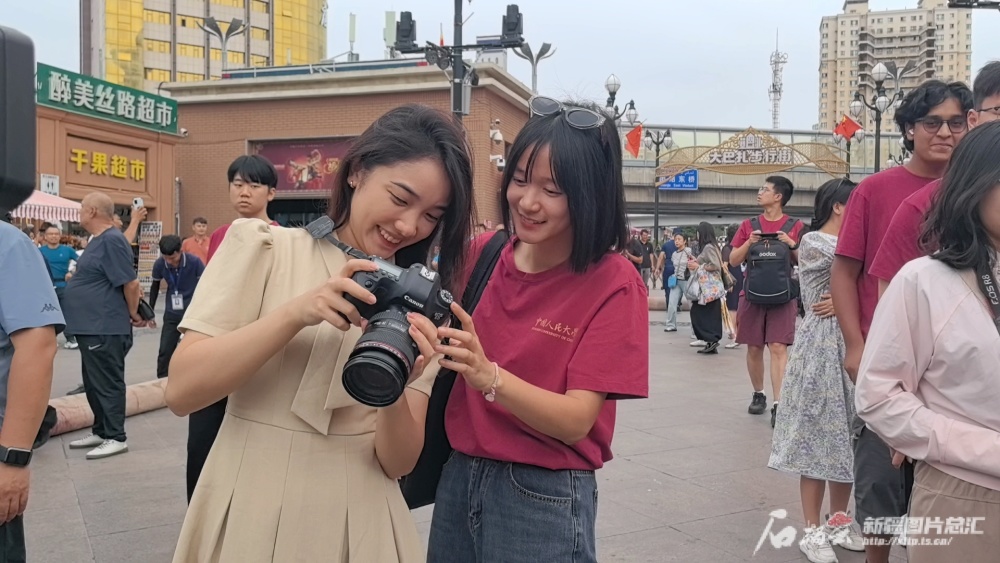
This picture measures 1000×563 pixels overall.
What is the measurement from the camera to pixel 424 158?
169 centimetres

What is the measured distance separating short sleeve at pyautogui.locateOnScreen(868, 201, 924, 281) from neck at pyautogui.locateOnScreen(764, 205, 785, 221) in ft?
13.1

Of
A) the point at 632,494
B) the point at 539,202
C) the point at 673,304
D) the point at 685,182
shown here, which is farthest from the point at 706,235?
the point at 685,182

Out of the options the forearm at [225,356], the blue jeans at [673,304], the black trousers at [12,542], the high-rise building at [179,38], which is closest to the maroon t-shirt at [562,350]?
the forearm at [225,356]

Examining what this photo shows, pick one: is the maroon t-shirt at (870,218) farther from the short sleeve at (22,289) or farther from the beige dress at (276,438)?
the short sleeve at (22,289)

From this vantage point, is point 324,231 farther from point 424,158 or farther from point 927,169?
point 927,169

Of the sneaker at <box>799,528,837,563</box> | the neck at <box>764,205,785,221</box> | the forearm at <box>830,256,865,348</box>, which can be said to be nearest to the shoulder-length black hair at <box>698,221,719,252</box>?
the neck at <box>764,205,785,221</box>

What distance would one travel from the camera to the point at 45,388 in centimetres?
226

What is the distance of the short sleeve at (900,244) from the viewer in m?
2.71

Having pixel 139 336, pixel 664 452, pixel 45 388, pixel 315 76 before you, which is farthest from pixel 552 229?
pixel 315 76

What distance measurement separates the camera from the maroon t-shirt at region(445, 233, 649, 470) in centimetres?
177

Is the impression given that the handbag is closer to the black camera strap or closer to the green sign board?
the black camera strap

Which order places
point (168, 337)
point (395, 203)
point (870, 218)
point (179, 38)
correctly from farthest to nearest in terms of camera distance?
point (179, 38)
point (168, 337)
point (870, 218)
point (395, 203)

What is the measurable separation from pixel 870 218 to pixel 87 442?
18.2 feet

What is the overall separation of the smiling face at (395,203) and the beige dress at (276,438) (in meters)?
0.11
